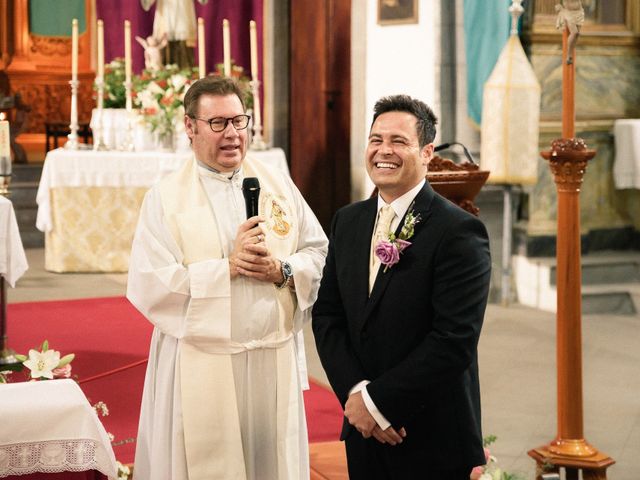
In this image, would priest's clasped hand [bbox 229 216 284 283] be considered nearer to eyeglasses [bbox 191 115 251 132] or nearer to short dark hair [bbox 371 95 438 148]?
eyeglasses [bbox 191 115 251 132]

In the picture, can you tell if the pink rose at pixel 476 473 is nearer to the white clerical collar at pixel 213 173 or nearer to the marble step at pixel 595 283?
the white clerical collar at pixel 213 173

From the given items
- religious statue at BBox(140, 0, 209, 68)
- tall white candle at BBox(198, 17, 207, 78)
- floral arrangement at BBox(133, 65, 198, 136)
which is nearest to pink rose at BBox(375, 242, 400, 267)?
tall white candle at BBox(198, 17, 207, 78)

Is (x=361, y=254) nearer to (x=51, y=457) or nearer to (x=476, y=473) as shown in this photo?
(x=51, y=457)

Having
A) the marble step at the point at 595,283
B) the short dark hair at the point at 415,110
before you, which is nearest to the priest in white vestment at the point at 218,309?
the short dark hair at the point at 415,110

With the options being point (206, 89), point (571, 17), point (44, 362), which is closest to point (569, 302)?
point (571, 17)

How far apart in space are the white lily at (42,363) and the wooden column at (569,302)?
1.73 metres

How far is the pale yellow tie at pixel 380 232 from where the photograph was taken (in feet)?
9.30

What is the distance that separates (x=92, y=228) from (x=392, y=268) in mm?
6891

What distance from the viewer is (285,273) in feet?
10.7

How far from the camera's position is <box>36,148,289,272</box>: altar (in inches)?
360

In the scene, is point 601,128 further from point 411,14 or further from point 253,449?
point 253,449

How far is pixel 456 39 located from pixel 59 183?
3.49m

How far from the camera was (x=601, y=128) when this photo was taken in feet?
28.6

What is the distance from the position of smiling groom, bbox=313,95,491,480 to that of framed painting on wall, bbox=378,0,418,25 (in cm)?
626
